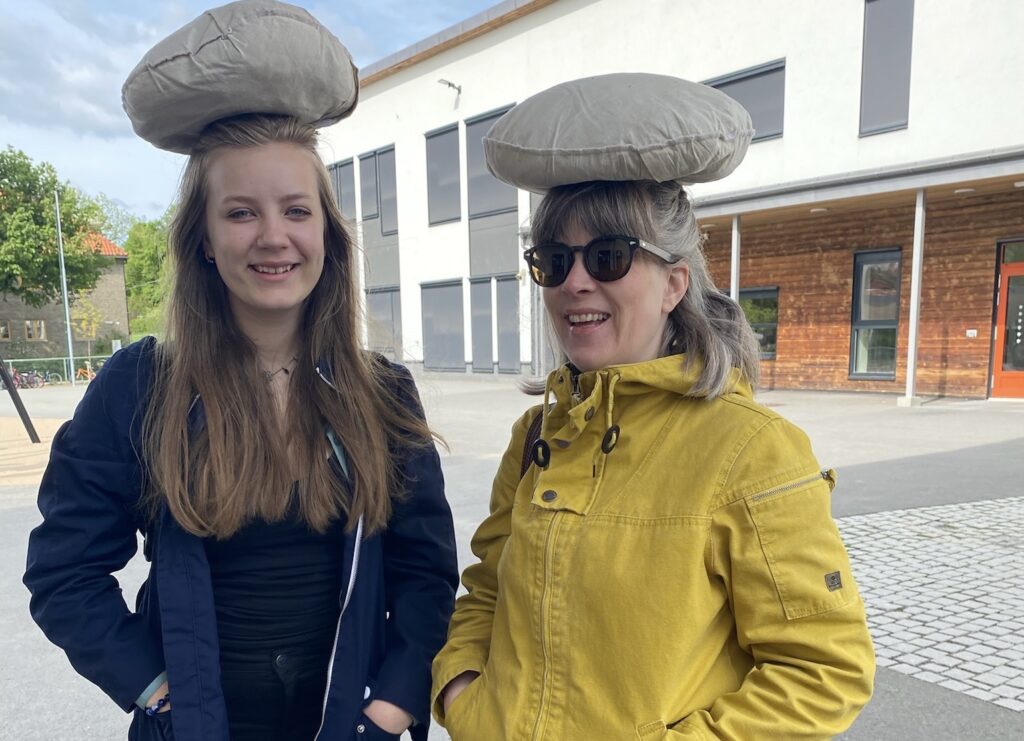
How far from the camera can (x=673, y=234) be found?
4.49 ft

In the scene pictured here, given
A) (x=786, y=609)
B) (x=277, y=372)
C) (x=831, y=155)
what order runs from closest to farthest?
(x=786, y=609)
(x=277, y=372)
(x=831, y=155)

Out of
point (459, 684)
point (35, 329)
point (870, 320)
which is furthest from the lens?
point (35, 329)

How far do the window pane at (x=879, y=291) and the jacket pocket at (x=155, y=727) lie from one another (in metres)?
13.1

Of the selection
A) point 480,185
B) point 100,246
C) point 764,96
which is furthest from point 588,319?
point 100,246

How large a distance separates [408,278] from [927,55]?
13286mm

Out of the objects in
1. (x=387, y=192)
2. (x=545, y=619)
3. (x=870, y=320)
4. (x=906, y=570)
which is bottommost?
(x=906, y=570)

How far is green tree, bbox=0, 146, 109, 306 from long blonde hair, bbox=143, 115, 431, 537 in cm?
3559

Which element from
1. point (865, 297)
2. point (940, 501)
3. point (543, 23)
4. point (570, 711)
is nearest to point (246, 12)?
point (570, 711)

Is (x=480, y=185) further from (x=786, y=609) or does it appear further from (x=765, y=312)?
(x=786, y=609)

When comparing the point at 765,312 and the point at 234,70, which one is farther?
the point at 765,312

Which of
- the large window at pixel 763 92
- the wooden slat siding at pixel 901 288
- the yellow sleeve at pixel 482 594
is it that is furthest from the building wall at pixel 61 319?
the yellow sleeve at pixel 482 594

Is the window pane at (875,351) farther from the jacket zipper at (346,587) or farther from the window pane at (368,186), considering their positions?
the window pane at (368,186)

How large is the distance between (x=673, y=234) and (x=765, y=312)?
13422 mm

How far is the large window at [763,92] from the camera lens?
12.0m
